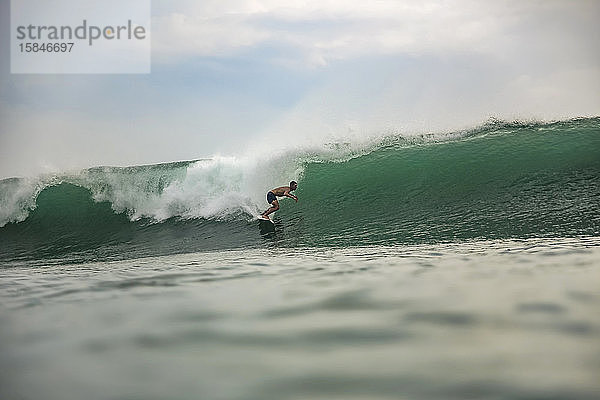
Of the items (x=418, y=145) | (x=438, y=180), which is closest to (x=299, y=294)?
(x=438, y=180)

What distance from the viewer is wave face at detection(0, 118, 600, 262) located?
475 centimetres

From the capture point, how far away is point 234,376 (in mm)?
846

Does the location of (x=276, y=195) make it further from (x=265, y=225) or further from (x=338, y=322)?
(x=338, y=322)

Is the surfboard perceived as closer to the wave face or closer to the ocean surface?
the wave face

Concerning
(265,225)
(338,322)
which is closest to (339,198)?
(265,225)

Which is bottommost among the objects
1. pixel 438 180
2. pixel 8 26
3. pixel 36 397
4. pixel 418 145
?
pixel 36 397

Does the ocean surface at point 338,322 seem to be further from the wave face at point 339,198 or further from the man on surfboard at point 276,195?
the man on surfboard at point 276,195

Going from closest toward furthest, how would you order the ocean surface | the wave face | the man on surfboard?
1. the ocean surface
2. the wave face
3. the man on surfboard

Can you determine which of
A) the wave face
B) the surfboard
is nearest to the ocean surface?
the wave face

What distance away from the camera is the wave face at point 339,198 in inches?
187

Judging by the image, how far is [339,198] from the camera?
6.41 metres

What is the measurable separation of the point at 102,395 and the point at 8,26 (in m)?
12.7

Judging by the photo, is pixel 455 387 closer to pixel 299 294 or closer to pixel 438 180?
pixel 299 294

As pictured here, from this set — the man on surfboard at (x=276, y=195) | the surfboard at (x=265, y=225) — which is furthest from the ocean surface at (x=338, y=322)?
the man on surfboard at (x=276, y=195)
